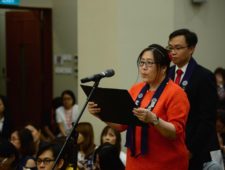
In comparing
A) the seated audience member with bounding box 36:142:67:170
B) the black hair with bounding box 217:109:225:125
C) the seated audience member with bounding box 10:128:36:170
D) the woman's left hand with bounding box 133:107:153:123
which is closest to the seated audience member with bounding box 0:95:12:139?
the seated audience member with bounding box 10:128:36:170

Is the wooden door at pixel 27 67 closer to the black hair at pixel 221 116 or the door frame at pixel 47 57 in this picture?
the door frame at pixel 47 57

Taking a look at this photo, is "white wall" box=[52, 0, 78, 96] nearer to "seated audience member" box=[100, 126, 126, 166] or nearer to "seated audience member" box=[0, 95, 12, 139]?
"seated audience member" box=[0, 95, 12, 139]

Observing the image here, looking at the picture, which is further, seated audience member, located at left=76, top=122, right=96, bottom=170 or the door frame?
the door frame

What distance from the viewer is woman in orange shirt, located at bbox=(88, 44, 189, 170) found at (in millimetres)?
2789

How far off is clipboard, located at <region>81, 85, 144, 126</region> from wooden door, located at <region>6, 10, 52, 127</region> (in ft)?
18.1

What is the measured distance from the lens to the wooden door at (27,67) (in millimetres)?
8183

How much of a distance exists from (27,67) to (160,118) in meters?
5.92

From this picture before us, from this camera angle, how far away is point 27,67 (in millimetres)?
8383

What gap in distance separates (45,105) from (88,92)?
5607 millimetres

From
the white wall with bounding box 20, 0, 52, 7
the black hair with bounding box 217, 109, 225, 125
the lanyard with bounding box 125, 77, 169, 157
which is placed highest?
the white wall with bounding box 20, 0, 52, 7

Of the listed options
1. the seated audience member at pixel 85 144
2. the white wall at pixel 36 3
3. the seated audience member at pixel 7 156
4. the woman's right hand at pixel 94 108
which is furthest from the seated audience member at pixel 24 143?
the white wall at pixel 36 3

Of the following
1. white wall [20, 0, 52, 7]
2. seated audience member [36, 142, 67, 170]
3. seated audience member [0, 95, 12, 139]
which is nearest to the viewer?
seated audience member [36, 142, 67, 170]

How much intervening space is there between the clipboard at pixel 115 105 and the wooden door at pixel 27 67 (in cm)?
551

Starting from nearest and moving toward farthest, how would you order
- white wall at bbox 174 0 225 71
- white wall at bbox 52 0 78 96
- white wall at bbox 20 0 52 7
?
white wall at bbox 174 0 225 71, white wall at bbox 20 0 52 7, white wall at bbox 52 0 78 96
